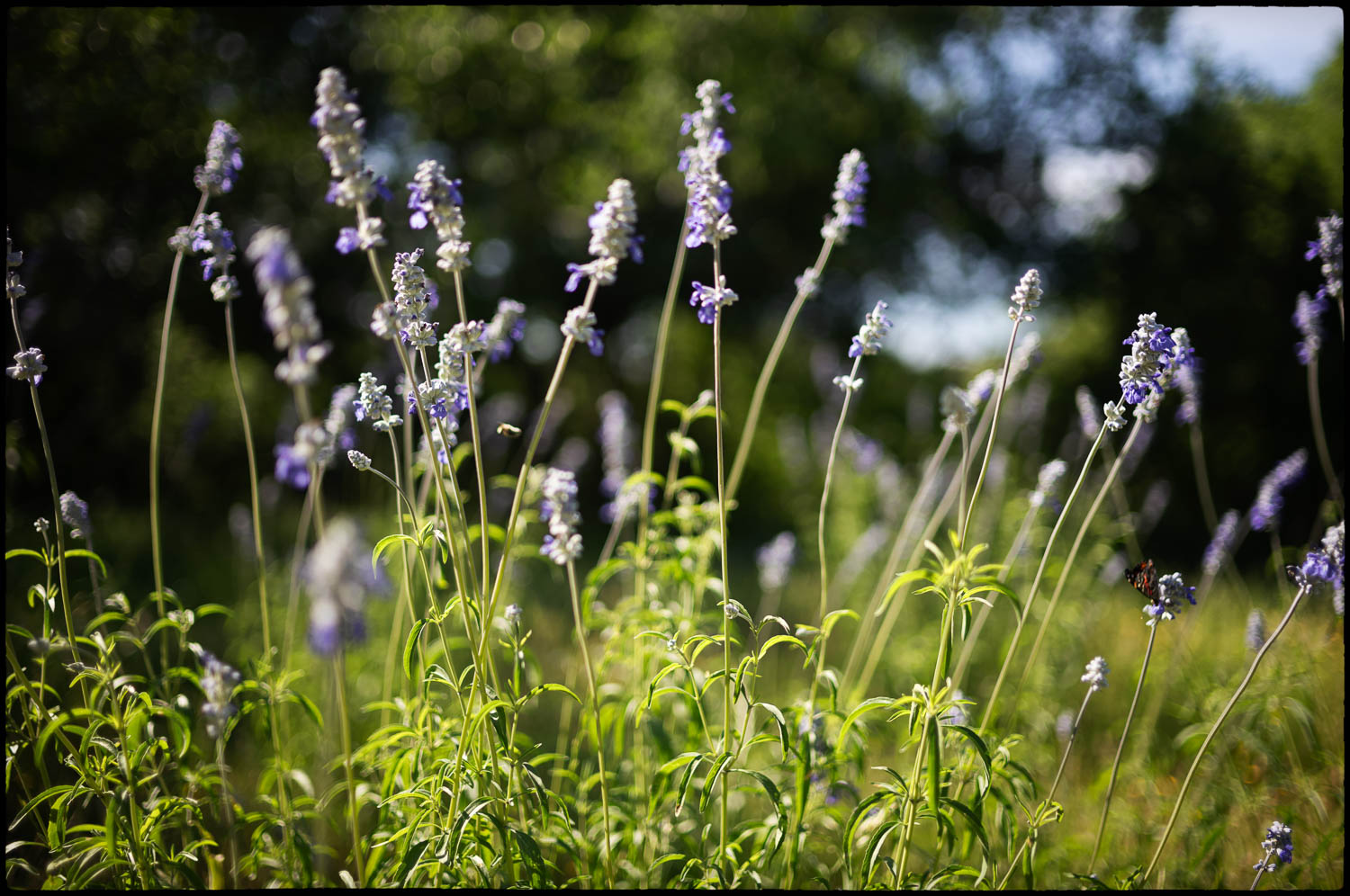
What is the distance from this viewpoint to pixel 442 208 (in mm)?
1769

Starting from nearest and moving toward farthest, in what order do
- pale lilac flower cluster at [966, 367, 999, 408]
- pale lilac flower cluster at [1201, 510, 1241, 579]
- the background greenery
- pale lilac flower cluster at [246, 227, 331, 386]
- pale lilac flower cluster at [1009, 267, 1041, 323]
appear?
pale lilac flower cluster at [246, 227, 331, 386] < pale lilac flower cluster at [1009, 267, 1041, 323] < pale lilac flower cluster at [966, 367, 999, 408] < pale lilac flower cluster at [1201, 510, 1241, 579] < the background greenery

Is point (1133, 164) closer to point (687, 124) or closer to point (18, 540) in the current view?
point (687, 124)

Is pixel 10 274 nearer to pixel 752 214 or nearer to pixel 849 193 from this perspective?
pixel 849 193

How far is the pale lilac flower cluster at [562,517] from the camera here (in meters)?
2.24

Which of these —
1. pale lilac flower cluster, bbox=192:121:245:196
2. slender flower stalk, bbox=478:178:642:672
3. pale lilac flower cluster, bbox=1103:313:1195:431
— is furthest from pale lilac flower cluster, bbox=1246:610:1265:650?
pale lilac flower cluster, bbox=192:121:245:196

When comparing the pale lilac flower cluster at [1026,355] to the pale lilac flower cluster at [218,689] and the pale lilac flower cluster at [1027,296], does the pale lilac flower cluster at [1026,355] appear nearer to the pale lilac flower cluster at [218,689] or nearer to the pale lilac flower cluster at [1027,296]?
the pale lilac flower cluster at [1027,296]

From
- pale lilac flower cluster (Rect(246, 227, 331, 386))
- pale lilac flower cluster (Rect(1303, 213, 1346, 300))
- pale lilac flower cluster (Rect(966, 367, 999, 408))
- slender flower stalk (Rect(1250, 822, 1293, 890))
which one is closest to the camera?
pale lilac flower cluster (Rect(246, 227, 331, 386))

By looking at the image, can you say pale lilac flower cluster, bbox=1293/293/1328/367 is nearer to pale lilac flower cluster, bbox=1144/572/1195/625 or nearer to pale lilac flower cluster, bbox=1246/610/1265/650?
pale lilac flower cluster, bbox=1246/610/1265/650

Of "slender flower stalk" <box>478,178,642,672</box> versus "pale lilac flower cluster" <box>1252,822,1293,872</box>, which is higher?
"slender flower stalk" <box>478,178,642,672</box>

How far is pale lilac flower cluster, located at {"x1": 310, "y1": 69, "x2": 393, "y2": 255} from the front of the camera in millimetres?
1527

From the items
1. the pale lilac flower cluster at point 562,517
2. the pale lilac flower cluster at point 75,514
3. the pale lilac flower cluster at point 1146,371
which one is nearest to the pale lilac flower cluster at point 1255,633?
the pale lilac flower cluster at point 1146,371

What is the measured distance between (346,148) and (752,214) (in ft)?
36.9

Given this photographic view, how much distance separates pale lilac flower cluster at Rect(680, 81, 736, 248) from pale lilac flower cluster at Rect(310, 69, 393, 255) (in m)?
0.76

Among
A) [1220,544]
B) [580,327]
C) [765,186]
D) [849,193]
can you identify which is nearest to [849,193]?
[849,193]
